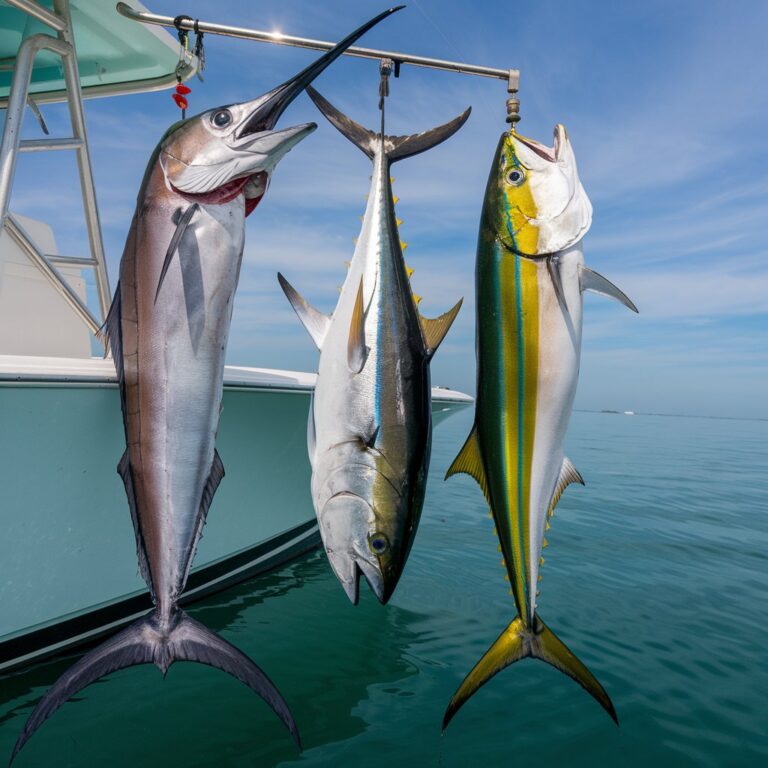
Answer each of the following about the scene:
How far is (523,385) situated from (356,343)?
555mm

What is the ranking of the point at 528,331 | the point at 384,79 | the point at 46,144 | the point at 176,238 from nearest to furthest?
the point at 176,238 → the point at 528,331 → the point at 384,79 → the point at 46,144

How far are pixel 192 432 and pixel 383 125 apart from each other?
3.98 ft

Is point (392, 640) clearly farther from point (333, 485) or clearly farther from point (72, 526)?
point (333, 485)

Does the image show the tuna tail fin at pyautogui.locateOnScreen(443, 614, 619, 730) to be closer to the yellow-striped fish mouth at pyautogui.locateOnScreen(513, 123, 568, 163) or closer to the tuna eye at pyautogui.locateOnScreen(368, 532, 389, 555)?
the tuna eye at pyautogui.locateOnScreen(368, 532, 389, 555)

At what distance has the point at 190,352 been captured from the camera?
72.6 inches

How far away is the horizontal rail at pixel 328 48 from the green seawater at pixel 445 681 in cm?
280

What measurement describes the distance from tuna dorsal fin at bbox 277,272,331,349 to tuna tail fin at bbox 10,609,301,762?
1.01 m

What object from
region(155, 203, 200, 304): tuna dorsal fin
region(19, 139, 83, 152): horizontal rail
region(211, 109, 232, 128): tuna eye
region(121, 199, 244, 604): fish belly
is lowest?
region(121, 199, 244, 604): fish belly

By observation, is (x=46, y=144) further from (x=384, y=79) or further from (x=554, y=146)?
A: (x=554, y=146)

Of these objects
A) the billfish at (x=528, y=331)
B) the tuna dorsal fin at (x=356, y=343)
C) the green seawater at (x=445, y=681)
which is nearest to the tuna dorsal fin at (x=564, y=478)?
the billfish at (x=528, y=331)

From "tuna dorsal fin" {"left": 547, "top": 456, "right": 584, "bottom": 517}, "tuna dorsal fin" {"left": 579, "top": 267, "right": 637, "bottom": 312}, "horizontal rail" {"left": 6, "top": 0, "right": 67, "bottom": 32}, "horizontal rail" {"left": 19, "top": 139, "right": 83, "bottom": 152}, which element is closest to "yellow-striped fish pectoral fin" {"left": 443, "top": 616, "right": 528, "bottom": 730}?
"tuna dorsal fin" {"left": 547, "top": 456, "right": 584, "bottom": 517}

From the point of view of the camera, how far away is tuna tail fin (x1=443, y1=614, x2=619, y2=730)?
2027 millimetres

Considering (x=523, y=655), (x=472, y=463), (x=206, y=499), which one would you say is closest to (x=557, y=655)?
(x=523, y=655)

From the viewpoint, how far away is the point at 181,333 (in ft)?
6.03
